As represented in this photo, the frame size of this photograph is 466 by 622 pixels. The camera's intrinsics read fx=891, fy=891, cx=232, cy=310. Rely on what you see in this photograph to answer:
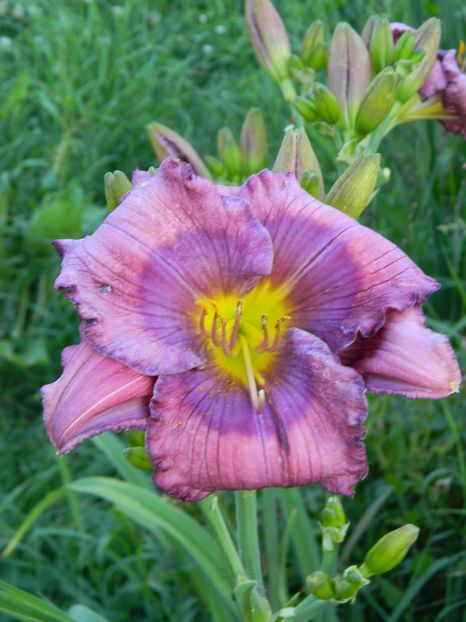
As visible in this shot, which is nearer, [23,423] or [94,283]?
[94,283]

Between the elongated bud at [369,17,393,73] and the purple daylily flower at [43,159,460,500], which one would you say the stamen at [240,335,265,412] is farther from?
the elongated bud at [369,17,393,73]

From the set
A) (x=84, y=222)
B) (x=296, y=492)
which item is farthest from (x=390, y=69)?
(x=84, y=222)

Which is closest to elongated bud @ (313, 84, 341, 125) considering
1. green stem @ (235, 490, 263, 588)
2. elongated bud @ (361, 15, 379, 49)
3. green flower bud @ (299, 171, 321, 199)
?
elongated bud @ (361, 15, 379, 49)

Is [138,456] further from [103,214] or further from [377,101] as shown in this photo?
[103,214]

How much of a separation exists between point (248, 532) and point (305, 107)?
1.72ft

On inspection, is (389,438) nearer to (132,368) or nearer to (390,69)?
(390,69)

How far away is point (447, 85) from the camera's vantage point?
3.84 ft

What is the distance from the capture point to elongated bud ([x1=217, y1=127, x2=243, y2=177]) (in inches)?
48.4

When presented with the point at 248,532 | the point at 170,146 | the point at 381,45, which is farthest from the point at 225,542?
the point at 381,45

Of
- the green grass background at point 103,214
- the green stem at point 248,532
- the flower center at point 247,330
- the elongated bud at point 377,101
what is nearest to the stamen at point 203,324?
the flower center at point 247,330

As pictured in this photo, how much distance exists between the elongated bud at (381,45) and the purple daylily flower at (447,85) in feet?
0.28

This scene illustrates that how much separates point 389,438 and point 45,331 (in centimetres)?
83

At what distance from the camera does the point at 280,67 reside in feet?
4.05

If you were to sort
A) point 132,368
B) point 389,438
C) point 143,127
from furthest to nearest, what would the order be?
point 143,127
point 389,438
point 132,368
